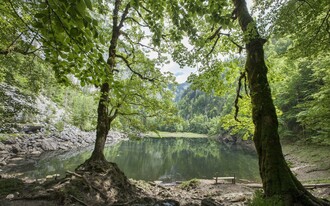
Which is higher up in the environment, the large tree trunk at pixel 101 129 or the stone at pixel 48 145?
the large tree trunk at pixel 101 129

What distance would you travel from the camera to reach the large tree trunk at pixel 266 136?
18.4 feet

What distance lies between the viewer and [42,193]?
7141 mm

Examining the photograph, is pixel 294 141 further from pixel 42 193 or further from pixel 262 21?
pixel 42 193

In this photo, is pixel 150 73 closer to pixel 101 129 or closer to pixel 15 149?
pixel 101 129

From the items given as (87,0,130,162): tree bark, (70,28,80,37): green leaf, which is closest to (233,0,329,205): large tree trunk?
(70,28,80,37): green leaf

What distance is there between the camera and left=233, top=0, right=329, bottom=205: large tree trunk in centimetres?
561

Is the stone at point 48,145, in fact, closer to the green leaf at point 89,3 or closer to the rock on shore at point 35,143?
the rock on shore at point 35,143

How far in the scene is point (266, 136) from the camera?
20.4 ft

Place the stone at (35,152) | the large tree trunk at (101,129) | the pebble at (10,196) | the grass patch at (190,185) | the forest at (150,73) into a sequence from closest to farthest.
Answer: the forest at (150,73), the pebble at (10,196), the large tree trunk at (101,129), the grass patch at (190,185), the stone at (35,152)

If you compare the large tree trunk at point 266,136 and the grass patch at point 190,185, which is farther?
the grass patch at point 190,185

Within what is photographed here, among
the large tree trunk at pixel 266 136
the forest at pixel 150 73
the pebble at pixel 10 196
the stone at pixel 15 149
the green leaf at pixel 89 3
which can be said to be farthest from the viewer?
the stone at pixel 15 149

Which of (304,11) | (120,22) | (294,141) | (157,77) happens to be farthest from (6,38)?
(294,141)

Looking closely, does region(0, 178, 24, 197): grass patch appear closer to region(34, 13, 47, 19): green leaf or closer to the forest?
the forest

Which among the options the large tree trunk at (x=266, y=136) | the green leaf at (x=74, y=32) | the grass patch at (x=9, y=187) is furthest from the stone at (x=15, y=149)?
the green leaf at (x=74, y=32)
